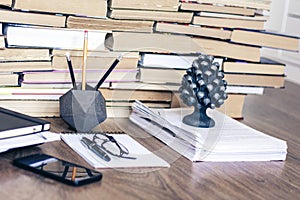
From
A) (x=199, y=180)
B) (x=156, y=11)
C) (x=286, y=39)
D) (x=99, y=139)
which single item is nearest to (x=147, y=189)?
(x=199, y=180)

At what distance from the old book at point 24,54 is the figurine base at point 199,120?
0.30 meters

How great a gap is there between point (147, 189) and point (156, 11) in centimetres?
45

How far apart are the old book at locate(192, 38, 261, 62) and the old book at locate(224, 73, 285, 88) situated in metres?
0.04

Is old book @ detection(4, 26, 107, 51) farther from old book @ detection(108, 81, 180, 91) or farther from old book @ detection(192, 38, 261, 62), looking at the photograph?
old book @ detection(192, 38, 261, 62)

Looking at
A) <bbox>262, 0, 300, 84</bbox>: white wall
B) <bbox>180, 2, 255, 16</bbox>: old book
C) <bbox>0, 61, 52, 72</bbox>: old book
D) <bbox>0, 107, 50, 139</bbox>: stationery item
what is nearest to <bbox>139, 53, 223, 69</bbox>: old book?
<bbox>180, 2, 255, 16</bbox>: old book

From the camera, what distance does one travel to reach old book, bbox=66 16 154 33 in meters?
1.05

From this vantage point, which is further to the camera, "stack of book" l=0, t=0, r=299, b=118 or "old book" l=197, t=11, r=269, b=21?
"old book" l=197, t=11, r=269, b=21

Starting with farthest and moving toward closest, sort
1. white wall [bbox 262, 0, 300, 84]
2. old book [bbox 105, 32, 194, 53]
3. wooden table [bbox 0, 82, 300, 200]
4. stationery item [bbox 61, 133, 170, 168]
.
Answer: white wall [bbox 262, 0, 300, 84], old book [bbox 105, 32, 194, 53], stationery item [bbox 61, 133, 170, 168], wooden table [bbox 0, 82, 300, 200]

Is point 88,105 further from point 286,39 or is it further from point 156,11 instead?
point 286,39

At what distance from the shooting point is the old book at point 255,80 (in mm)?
1193

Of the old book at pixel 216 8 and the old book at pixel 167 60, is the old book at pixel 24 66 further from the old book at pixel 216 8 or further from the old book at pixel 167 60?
the old book at pixel 216 8

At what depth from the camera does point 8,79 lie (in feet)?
3.37

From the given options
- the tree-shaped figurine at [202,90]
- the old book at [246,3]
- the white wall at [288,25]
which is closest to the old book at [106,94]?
the tree-shaped figurine at [202,90]

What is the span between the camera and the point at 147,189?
2.56ft
